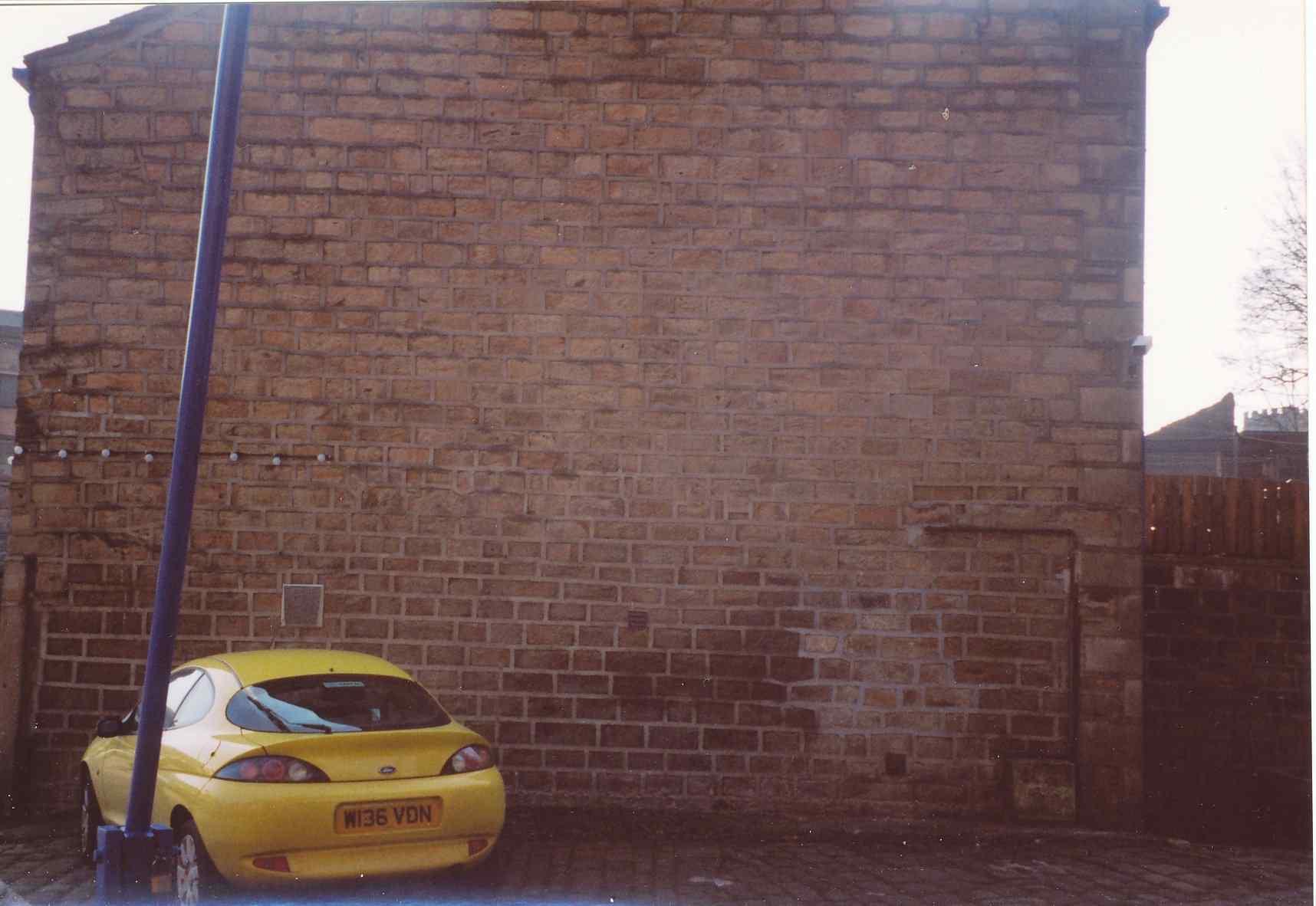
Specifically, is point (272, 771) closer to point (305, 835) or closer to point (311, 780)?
point (311, 780)

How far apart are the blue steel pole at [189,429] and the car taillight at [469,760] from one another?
148cm

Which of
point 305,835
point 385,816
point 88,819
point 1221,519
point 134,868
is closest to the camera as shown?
point 134,868

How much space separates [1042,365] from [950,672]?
234cm

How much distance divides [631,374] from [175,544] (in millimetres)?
3954

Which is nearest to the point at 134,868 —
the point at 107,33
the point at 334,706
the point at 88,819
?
the point at 334,706

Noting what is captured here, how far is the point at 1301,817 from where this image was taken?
22.5 feet

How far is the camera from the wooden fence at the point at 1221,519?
23.4 feet

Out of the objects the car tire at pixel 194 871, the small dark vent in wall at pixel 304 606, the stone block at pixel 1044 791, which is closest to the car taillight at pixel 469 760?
the car tire at pixel 194 871

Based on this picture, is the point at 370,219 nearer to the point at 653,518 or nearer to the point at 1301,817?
the point at 653,518

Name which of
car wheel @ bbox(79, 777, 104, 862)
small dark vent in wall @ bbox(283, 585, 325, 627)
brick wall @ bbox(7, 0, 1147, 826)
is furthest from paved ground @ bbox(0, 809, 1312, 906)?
small dark vent in wall @ bbox(283, 585, 325, 627)

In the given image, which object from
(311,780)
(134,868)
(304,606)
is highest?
(304,606)

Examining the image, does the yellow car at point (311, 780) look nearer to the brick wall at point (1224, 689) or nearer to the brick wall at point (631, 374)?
the brick wall at point (631, 374)

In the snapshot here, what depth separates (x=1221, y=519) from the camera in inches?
285

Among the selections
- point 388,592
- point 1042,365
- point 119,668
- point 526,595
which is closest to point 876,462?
point 1042,365
